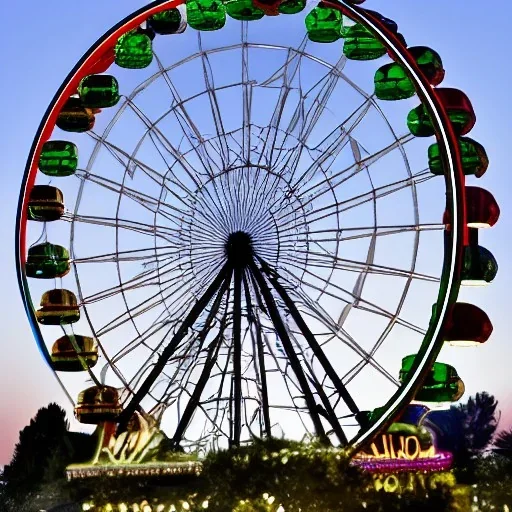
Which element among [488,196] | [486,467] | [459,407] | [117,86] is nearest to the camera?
[488,196]

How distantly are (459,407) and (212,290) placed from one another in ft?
116

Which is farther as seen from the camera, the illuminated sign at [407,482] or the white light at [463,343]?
the illuminated sign at [407,482]

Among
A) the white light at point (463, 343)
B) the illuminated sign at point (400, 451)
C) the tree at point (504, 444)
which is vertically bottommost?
the illuminated sign at point (400, 451)

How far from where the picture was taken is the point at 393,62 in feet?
76.2

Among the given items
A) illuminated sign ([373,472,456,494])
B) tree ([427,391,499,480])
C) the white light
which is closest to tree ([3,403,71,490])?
tree ([427,391,499,480])

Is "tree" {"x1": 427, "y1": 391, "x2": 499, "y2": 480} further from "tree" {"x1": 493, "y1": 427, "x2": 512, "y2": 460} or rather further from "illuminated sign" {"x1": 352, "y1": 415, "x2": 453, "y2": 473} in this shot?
"illuminated sign" {"x1": 352, "y1": 415, "x2": 453, "y2": 473}

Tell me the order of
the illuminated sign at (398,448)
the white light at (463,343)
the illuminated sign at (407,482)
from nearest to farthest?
the white light at (463,343), the illuminated sign at (398,448), the illuminated sign at (407,482)

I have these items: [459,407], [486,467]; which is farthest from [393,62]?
[459,407]

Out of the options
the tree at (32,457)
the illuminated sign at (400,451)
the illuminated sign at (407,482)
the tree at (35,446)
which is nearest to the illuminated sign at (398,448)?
the illuminated sign at (400,451)

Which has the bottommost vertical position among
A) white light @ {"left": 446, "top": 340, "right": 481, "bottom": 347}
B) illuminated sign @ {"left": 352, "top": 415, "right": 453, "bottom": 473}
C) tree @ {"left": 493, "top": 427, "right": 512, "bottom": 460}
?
illuminated sign @ {"left": 352, "top": 415, "right": 453, "bottom": 473}

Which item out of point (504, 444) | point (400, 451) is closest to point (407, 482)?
point (400, 451)

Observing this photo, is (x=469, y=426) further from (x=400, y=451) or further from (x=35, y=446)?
(x=400, y=451)

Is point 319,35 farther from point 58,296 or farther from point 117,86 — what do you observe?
point 58,296

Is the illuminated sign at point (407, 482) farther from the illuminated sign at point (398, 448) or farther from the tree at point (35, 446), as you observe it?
the tree at point (35, 446)
